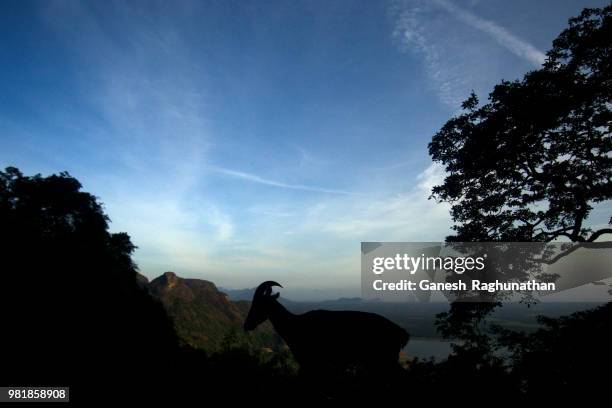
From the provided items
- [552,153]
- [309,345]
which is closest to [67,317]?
[309,345]

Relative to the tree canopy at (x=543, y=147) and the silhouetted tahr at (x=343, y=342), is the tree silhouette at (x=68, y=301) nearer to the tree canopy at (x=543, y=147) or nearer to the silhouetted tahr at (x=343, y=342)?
the silhouetted tahr at (x=343, y=342)

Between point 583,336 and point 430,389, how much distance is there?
618 cm

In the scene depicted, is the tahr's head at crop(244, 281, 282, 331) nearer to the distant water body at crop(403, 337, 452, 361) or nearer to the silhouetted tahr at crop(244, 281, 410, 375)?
the silhouetted tahr at crop(244, 281, 410, 375)

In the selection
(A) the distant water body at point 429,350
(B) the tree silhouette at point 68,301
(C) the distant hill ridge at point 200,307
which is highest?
(B) the tree silhouette at point 68,301

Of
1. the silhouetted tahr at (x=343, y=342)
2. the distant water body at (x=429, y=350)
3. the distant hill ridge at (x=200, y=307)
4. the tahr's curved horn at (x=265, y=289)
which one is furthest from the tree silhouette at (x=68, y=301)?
the distant hill ridge at (x=200, y=307)

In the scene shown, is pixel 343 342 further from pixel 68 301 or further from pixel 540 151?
pixel 68 301

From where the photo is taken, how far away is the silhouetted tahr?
5.52 m

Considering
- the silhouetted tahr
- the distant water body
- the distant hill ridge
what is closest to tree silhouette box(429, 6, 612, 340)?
the silhouetted tahr

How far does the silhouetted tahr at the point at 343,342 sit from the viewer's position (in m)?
5.52

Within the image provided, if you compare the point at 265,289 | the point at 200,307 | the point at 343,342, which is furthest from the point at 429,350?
the point at 265,289

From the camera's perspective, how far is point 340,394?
5395mm

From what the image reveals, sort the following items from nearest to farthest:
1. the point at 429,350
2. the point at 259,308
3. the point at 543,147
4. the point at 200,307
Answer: the point at 259,308 → the point at 543,147 → the point at 429,350 → the point at 200,307

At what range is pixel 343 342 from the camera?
5.53 meters

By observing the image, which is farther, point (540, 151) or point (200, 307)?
point (200, 307)
